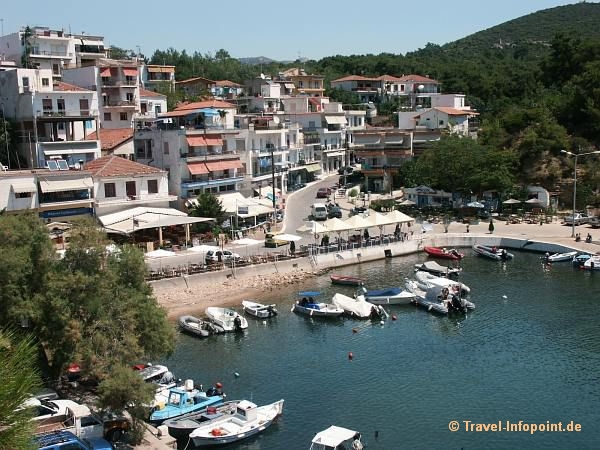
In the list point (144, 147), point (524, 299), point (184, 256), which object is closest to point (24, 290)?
point (184, 256)

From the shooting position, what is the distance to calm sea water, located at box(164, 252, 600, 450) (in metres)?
26.2

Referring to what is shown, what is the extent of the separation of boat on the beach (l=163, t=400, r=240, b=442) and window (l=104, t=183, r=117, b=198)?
91.2 ft

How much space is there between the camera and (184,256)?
4722 centimetres

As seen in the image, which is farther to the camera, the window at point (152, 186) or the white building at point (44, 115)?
the white building at point (44, 115)

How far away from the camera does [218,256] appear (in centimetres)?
4722

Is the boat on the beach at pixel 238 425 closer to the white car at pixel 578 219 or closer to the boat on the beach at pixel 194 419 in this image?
the boat on the beach at pixel 194 419

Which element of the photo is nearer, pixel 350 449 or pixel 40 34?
pixel 350 449

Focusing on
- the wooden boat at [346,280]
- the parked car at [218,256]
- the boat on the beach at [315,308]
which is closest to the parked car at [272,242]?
the parked car at [218,256]

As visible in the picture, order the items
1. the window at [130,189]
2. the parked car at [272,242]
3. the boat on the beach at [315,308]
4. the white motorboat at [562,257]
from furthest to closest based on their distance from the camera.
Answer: the window at [130,189]
the white motorboat at [562,257]
the parked car at [272,242]
the boat on the beach at [315,308]

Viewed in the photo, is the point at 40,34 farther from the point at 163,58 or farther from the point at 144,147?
the point at 163,58

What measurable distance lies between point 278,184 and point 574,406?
5076 centimetres

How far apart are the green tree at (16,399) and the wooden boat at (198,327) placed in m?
28.9

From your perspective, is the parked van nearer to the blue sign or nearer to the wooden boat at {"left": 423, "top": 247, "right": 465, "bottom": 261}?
the wooden boat at {"left": 423, "top": 247, "right": 465, "bottom": 261}

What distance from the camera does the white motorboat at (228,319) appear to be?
38.2m
